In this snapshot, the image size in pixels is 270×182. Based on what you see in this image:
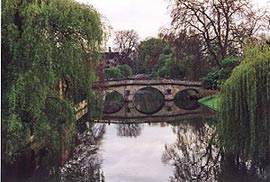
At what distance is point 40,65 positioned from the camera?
581cm

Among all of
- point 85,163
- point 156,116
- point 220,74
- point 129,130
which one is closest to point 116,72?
point 156,116

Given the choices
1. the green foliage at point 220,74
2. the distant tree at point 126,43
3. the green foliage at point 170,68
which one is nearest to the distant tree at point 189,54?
the green foliage at point 170,68

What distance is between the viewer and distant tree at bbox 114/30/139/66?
102 feet

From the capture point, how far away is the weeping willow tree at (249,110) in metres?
5.65

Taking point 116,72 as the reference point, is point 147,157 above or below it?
below

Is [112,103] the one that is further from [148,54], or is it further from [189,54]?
[148,54]

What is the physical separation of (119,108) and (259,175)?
14.8 metres

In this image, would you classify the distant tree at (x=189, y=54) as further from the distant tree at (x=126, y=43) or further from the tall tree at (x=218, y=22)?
the distant tree at (x=126, y=43)

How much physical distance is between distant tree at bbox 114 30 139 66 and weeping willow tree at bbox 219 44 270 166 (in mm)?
24881

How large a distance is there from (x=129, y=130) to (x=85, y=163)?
520cm

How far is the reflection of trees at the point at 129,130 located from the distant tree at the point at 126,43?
1737 centimetres

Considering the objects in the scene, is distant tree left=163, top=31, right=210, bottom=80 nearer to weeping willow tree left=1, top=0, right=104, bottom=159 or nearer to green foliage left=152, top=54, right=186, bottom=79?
green foliage left=152, top=54, right=186, bottom=79

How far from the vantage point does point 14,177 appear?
6.19 m

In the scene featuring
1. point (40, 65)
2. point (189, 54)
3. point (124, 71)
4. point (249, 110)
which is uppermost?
point (189, 54)
